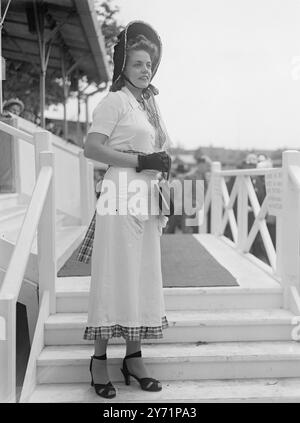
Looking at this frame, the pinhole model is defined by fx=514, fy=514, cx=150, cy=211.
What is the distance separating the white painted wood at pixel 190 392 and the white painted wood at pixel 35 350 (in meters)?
0.05

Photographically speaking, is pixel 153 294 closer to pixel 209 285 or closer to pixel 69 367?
pixel 69 367

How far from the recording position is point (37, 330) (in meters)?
2.98

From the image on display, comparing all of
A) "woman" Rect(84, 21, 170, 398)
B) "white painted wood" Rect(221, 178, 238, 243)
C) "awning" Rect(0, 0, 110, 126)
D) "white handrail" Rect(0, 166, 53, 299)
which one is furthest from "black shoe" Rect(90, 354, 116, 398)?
"awning" Rect(0, 0, 110, 126)

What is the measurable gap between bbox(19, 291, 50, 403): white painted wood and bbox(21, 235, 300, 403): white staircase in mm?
33

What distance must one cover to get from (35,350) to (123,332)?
0.62 metres

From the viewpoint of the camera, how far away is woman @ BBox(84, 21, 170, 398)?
2.50 meters

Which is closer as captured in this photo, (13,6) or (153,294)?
(153,294)

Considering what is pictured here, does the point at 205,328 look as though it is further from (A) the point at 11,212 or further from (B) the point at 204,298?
(A) the point at 11,212

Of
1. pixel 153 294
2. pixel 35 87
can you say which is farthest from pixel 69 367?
pixel 35 87

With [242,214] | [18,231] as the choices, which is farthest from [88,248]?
[242,214]

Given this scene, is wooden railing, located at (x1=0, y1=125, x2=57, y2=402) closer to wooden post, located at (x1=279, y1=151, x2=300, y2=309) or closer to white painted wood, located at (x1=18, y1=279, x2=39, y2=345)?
white painted wood, located at (x1=18, y1=279, x2=39, y2=345)

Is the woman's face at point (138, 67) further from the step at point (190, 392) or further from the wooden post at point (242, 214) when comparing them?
the wooden post at point (242, 214)
